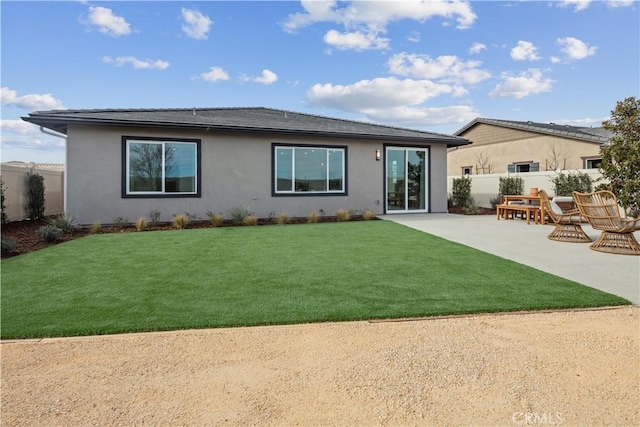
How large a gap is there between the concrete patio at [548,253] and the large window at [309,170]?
10.2 feet

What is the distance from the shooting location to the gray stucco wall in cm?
993

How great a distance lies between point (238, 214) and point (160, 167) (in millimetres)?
2608

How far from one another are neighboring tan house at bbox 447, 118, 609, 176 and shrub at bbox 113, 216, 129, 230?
11.8 m

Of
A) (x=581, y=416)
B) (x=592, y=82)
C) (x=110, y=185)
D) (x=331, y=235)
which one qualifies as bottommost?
(x=581, y=416)

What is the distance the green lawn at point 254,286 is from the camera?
344 centimetres

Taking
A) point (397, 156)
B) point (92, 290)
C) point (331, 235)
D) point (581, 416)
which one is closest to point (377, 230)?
point (331, 235)

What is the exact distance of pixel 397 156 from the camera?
43.0 ft

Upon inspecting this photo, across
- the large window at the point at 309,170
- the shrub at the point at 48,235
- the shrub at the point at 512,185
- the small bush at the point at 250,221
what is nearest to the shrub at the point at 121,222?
the shrub at the point at 48,235

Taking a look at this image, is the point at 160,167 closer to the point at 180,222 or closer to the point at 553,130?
the point at 180,222

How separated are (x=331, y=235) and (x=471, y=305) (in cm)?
476

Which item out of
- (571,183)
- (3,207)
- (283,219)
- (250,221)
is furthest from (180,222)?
(571,183)

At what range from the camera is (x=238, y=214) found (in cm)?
1062

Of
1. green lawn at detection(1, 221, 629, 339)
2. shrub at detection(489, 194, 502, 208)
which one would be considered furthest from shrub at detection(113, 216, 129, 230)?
shrub at detection(489, 194, 502, 208)

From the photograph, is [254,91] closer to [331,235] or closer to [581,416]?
[331,235]
